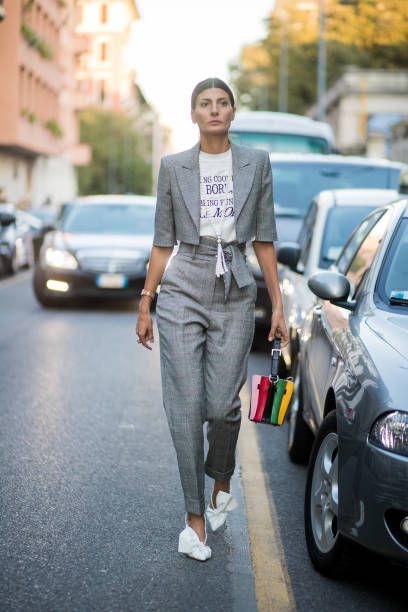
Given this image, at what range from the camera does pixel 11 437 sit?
23.8ft

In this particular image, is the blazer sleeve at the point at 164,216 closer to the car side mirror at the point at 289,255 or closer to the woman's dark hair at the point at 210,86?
the woman's dark hair at the point at 210,86

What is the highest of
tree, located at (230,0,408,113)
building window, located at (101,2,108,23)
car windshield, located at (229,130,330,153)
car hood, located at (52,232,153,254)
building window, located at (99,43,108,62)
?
building window, located at (101,2,108,23)

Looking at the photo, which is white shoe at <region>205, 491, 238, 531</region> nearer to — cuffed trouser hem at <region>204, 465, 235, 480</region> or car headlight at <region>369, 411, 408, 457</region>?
cuffed trouser hem at <region>204, 465, 235, 480</region>

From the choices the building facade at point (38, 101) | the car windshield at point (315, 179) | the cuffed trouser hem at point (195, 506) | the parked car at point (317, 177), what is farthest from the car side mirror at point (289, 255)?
the building facade at point (38, 101)

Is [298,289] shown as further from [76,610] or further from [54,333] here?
[54,333]

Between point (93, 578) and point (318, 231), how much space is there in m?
4.65

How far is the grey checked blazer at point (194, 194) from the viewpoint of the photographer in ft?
15.8

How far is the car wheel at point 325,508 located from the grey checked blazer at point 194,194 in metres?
0.86

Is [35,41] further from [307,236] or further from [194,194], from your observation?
[194,194]

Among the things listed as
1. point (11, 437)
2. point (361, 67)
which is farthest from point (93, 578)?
point (361, 67)

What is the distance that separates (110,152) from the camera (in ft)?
286

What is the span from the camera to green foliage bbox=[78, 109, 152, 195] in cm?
8581

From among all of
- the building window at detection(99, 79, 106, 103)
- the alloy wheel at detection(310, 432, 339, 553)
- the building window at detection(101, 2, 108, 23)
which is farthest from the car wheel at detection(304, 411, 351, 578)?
the building window at detection(101, 2, 108, 23)

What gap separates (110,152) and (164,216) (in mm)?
83287
